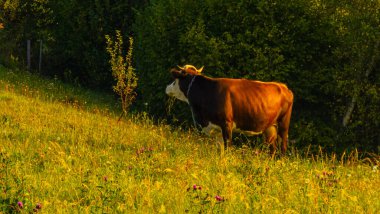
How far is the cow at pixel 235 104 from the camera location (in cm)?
1047

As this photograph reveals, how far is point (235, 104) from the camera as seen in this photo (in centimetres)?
1066

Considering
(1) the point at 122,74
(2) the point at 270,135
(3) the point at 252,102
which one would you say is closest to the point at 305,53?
(2) the point at 270,135

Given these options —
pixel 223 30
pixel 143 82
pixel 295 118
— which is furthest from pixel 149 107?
pixel 295 118

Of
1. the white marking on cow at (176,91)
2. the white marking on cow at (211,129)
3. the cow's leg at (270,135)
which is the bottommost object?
the cow's leg at (270,135)

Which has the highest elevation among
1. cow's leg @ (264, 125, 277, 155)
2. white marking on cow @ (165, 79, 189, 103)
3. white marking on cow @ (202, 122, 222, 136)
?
white marking on cow @ (165, 79, 189, 103)

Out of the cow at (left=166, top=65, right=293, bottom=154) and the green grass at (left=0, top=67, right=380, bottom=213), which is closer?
the green grass at (left=0, top=67, right=380, bottom=213)

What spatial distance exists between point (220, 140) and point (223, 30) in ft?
17.8

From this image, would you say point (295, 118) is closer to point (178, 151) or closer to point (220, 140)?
point (220, 140)

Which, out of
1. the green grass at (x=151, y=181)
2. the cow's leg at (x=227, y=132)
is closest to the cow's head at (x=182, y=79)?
the cow's leg at (x=227, y=132)

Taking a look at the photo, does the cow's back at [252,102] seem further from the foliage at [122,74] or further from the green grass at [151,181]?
the foliage at [122,74]

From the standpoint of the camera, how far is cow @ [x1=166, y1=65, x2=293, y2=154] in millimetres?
10469

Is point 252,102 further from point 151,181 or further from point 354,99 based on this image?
point 151,181

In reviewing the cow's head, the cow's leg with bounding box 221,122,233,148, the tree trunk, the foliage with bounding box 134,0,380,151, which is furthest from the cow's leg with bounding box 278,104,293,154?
the tree trunk

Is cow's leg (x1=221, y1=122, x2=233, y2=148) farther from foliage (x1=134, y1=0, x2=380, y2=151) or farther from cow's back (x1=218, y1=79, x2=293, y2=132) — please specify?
foliage (x1=134, y1=0, x2=380, y2=151)
